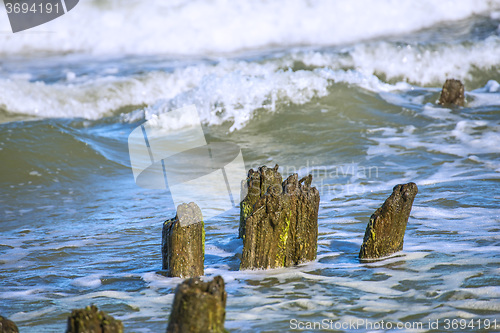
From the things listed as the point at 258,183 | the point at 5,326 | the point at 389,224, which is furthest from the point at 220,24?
the point at 5,326

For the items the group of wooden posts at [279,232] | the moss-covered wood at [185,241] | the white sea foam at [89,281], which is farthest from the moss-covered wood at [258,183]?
the white sea foam at [89,281]

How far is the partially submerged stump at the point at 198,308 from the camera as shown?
1880 mm

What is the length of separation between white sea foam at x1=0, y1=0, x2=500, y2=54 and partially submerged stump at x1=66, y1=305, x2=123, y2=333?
13332mm

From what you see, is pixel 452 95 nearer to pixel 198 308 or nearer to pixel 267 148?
pixel 267 148

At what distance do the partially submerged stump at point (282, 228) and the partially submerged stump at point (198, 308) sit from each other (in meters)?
1.36

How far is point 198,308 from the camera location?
1879 mm

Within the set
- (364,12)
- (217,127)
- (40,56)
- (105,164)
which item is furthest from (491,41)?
(40,56)

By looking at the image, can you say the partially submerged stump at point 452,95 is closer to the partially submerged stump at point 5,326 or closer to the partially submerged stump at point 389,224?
the partially submerged stump at point 389,224

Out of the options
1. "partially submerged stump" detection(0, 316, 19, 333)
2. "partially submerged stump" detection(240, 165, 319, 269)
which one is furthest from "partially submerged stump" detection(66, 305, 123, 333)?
"partially submerged stump" detection(240, 165, 319, 269)

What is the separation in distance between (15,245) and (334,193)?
3.16 metres

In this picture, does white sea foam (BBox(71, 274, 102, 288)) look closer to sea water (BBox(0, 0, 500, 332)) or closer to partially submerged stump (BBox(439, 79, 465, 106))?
sea water (BBox(0, 0, 500, 332))

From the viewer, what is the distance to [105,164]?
7402 mm

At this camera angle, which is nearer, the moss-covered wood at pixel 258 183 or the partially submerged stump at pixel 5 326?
the partially submerged stump at pixel 5 326

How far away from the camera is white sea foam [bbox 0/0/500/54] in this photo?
48.4ft
